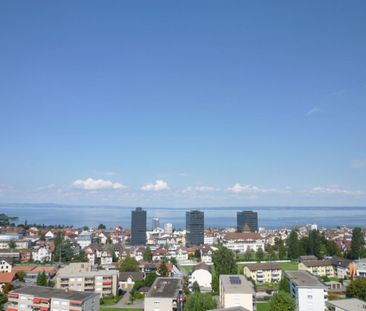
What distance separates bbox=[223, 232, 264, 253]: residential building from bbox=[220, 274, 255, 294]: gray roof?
27.7 metres

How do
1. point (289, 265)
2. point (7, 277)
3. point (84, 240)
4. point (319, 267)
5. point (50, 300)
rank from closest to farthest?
point (50, 300) < point (7, 277) < point (319, 267) < point (289, 265) < point (84, 240)

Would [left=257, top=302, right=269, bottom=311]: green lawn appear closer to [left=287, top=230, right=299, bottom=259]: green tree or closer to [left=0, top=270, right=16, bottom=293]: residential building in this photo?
[left=0, top=270, right=16, bottom=293]: residential building

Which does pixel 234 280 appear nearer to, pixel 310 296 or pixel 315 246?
pixel 310 296

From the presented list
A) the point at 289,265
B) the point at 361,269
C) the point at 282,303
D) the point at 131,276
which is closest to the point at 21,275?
the point at 131,276

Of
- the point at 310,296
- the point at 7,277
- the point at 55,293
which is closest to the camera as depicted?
the point at 55,293

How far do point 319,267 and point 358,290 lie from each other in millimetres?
9826

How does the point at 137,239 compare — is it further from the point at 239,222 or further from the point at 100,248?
the point at 239,222

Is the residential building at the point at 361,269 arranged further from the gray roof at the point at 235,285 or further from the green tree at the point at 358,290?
the gray roof at the point at 235,285

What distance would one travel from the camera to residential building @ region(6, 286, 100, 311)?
1445 cm

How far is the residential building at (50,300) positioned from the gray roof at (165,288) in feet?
8.15

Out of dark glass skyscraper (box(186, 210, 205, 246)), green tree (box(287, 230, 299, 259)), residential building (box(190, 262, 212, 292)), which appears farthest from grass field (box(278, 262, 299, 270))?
dark glass skyscraper (box(186, 210, 205, 246))

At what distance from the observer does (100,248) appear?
37.9 m

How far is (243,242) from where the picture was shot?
47.6 m

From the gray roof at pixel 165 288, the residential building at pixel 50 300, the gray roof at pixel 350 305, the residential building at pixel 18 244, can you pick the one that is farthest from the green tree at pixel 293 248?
the residential building at pixel 18 244
